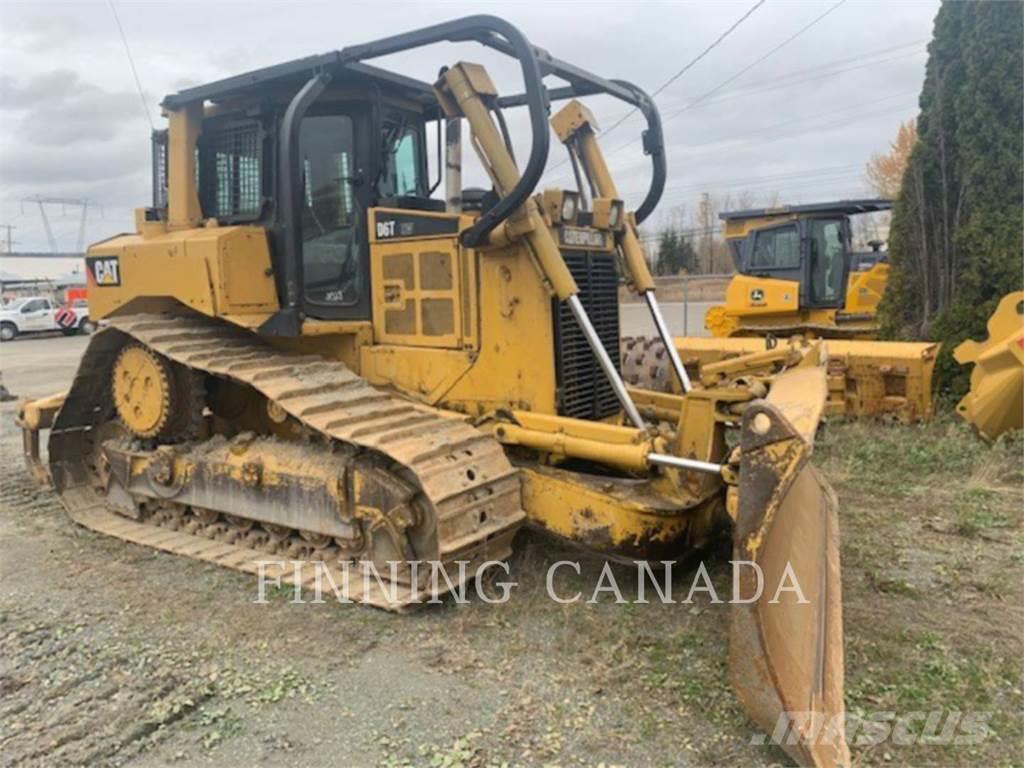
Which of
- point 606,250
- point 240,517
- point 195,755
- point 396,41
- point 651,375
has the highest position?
point 396,41

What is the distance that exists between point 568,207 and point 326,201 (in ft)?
5.20

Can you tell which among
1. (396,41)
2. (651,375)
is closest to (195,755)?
A: (396,41)

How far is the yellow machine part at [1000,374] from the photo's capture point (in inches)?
279

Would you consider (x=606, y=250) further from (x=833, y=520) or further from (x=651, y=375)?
(x=833, y=520)

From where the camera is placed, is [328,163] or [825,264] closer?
[328,163]

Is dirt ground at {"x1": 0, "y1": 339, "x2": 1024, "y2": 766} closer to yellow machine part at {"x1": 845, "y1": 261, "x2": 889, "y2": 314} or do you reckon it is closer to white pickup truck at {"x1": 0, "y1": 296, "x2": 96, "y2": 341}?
yellow machine part at {"x1": 845, "y1": 261, "x2": 889, "y2": 314}

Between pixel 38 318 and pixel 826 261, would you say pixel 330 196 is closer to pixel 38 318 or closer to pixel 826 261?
pixel 826 261

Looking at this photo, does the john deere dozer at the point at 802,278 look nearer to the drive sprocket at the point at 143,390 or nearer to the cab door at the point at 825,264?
the cab door at the point at 825,264

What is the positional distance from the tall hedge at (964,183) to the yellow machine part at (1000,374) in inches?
66.6

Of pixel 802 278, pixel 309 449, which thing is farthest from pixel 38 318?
pixel 309 449

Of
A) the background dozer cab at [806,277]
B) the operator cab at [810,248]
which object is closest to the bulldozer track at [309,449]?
the background dozer cab at [806,277]

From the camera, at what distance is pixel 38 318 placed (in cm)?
3089

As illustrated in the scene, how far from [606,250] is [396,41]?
1.81 m

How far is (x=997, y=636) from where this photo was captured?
389 centimetres
